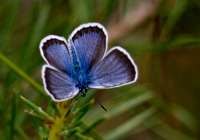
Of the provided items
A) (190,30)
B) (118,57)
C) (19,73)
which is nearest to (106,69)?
(118,57)

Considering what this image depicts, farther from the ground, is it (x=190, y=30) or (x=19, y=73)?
(x=19, y=73)

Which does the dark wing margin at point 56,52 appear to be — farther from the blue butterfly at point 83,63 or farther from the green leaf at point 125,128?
the green leaf at point 125,128

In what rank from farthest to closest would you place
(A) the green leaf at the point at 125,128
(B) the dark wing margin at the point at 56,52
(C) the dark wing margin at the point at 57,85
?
1. (A) the green leaf at the point at 125,128
2. (B) the dark wing margin at the point at 56,52
3. (C) the dark wing margin at the point at 57,85

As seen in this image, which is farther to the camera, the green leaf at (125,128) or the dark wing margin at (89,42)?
the green leaf at (125,128)

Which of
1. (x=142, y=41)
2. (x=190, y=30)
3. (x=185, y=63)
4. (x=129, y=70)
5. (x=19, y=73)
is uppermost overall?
(x=19, y=73)

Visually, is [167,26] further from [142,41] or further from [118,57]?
[118,57]

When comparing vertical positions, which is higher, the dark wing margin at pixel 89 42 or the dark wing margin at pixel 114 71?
the dark wing margin at pixel 89 42

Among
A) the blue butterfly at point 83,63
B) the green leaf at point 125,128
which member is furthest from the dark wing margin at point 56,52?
the green leaf at point 125,128
